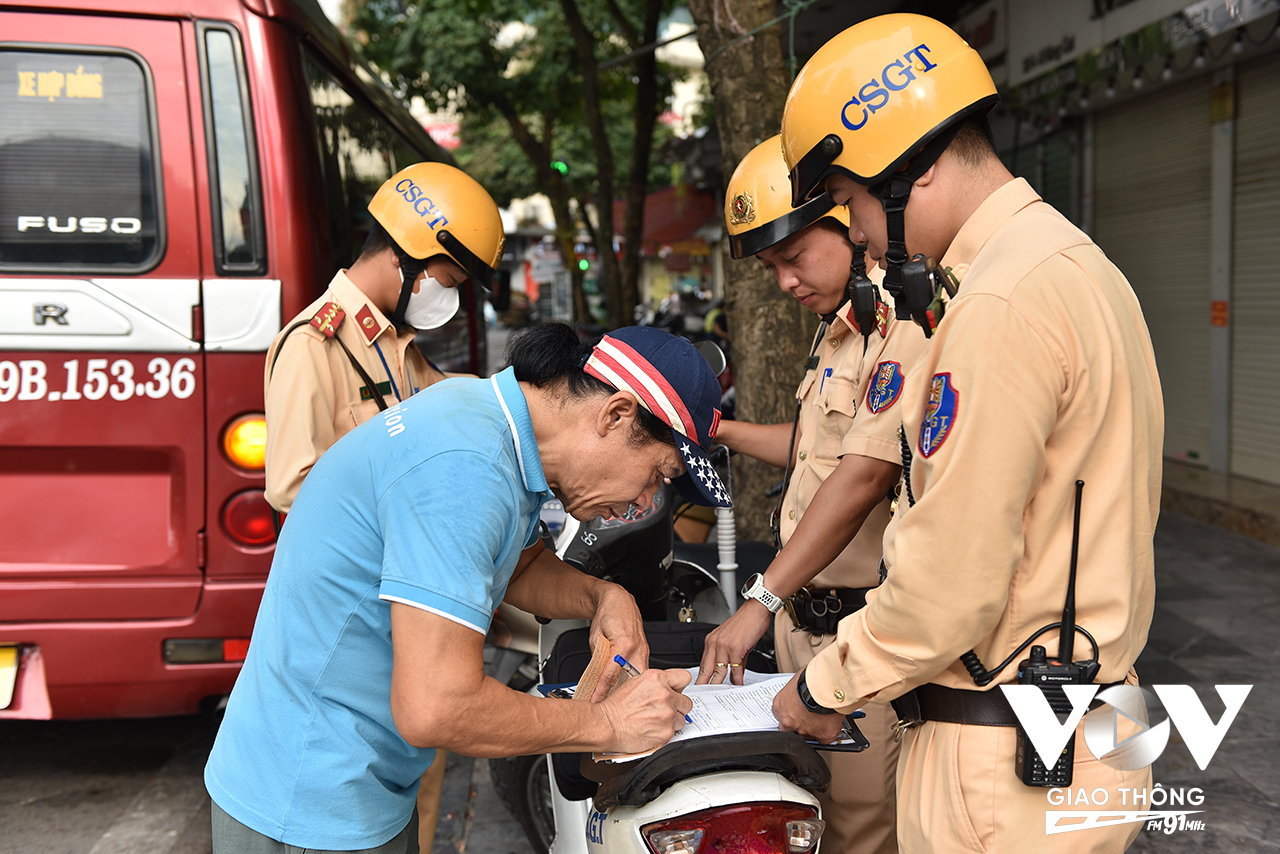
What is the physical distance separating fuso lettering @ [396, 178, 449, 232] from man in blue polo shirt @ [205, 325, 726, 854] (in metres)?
1.50

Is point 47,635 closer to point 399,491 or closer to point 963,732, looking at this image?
point 399,491

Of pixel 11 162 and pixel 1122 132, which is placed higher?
pixel 1122 132

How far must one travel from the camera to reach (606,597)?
1940 millimetres

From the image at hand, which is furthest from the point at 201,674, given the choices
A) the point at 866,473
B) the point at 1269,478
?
the point at 1269,478

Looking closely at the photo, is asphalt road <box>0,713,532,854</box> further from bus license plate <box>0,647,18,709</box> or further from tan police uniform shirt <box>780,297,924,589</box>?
tan police uniform shirt <box>780,297,924,589</box>

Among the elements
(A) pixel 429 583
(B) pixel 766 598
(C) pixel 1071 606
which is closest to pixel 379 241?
(B) pixel 766 598

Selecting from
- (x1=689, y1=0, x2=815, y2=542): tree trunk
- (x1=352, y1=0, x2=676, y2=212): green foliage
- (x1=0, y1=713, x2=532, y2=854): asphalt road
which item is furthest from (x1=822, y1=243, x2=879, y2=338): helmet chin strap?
(x1=352, y1=0, x2=676, y2=212): green foliage

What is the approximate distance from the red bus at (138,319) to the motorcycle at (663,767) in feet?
3.47

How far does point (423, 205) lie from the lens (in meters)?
2.98

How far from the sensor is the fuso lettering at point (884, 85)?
149cm

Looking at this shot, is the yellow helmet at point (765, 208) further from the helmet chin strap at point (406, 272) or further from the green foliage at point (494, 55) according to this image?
the green foliage at point (494, 55)

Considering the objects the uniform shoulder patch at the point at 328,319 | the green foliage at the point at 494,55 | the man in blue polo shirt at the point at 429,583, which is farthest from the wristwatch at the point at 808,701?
the green foliage at the point at 494,55

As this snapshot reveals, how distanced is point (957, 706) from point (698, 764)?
0.44 metres

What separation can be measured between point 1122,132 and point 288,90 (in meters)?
7.97
